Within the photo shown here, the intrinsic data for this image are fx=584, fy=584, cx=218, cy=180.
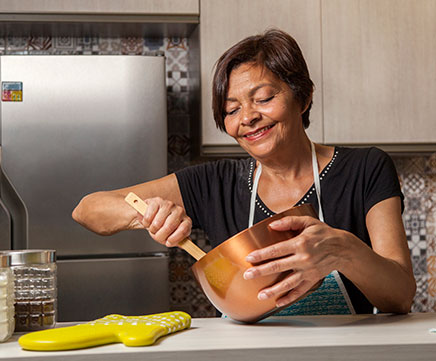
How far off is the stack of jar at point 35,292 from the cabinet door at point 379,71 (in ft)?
5.01

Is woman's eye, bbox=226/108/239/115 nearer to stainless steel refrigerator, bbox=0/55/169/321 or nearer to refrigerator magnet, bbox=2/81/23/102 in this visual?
stainless steel refrigerator, bbox=0/55/169/321

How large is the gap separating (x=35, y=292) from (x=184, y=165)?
1594 mm

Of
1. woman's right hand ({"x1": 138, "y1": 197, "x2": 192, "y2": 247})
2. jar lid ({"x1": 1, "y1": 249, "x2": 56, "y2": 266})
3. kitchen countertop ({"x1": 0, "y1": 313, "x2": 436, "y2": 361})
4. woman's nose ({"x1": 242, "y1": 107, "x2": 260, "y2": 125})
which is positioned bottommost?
kitchen countertop ({"x1": 0, "y1": 313, "x2": 436, "y2": 361})

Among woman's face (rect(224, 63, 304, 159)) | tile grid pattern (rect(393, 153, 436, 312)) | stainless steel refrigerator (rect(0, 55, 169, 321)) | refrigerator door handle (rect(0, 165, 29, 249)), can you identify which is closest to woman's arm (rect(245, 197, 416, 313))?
woman's face (rect(224, 63, 304, 159))

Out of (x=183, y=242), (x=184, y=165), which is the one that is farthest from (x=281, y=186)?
(x=184, y=165)

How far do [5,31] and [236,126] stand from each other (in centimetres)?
142

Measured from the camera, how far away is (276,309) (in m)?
0.86

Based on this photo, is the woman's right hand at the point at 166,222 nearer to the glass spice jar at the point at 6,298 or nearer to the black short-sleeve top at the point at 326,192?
the glass spice jar at the point at 6,298

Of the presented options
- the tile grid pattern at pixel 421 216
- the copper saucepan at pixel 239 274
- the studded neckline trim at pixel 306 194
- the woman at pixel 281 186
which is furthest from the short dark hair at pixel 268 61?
the tile grid pattern at pixel 421 216

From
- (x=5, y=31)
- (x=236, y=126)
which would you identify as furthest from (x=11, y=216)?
(x=236, y=126)

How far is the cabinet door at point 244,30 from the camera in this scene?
7.04 feet

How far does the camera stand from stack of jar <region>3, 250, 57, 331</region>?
2.75 feet

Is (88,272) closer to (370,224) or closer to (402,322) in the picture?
(370,224)

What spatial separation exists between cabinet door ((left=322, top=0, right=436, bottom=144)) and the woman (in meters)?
0.85
